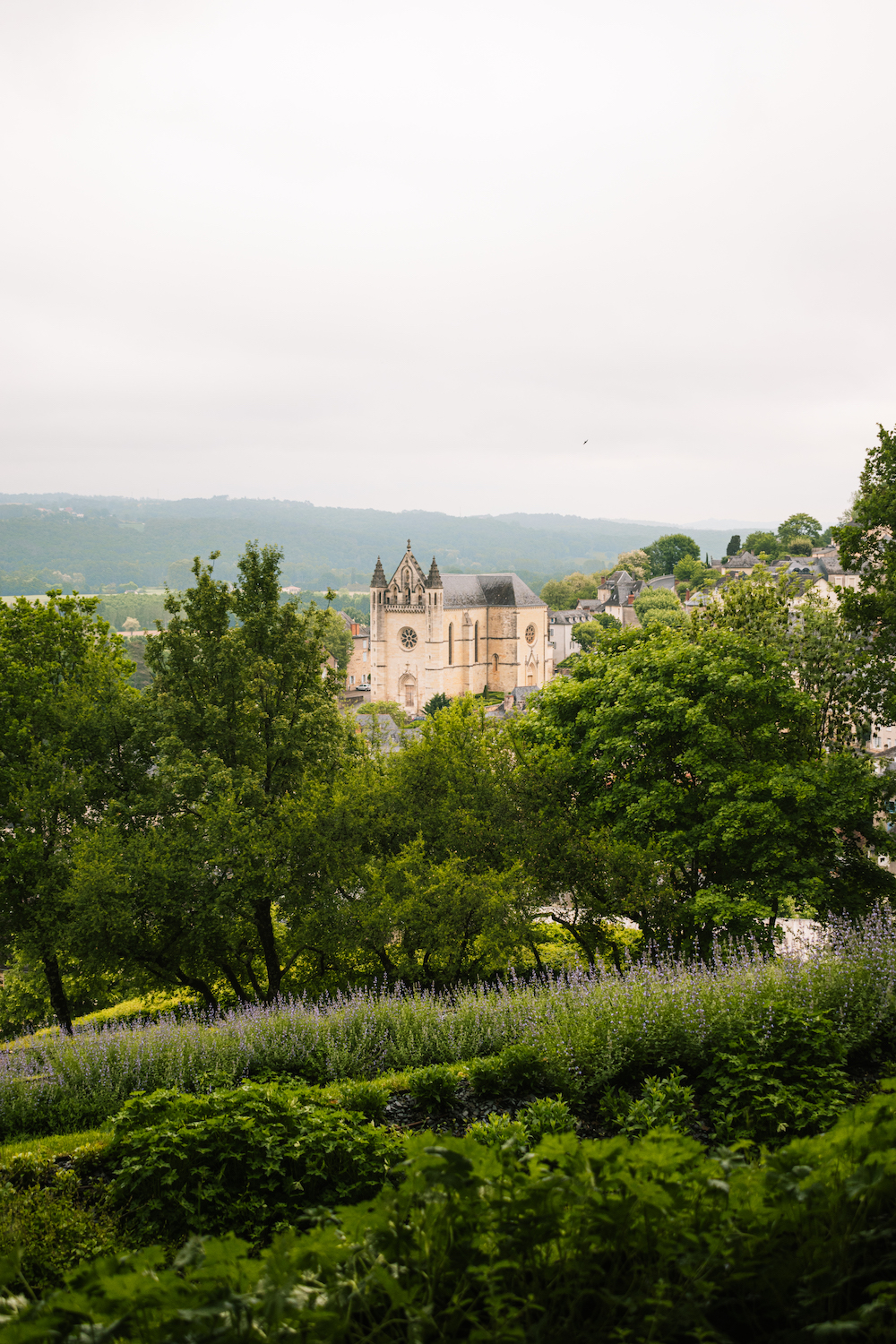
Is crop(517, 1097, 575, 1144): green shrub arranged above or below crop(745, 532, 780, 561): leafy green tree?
below

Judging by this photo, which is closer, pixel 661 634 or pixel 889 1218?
pixel 889 1218

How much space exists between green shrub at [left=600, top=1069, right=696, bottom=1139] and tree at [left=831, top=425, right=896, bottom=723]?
37.4 feet

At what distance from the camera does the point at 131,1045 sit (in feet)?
32.2

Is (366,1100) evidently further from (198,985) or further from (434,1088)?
(198,985)

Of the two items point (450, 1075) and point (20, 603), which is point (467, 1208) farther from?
point (20, 603)

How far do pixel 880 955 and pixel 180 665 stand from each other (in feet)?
44.8

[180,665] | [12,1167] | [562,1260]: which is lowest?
[12,1167]

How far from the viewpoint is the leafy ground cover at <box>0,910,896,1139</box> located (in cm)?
805

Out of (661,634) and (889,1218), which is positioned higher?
(661,634)

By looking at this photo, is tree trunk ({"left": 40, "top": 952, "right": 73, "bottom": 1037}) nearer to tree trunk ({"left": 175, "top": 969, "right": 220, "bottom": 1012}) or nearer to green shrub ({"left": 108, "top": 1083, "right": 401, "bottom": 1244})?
tree trunk ({"left": 175, "top": 969, "right": 220, "bottom": 1012})

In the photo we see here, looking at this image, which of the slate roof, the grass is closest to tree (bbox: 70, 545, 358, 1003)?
the grass

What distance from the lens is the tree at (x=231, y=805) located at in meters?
15.9

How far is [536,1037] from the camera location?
8.90 m

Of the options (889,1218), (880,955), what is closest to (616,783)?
(880,955)
